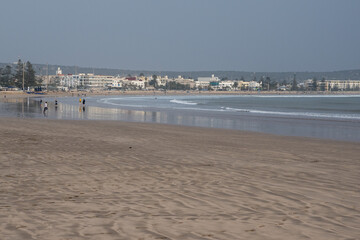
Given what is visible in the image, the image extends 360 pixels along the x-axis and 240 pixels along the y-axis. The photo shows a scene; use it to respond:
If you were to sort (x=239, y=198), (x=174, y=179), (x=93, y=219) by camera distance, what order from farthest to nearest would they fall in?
1. (x=174, y=179)
2. (x=239, y=198)
3. (x=93, y=219)

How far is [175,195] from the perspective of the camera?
6316 millimetres

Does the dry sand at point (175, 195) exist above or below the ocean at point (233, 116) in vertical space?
above

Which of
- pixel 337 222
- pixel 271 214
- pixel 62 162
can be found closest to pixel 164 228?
pixel 271 214

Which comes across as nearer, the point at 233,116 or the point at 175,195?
the point at 175,195

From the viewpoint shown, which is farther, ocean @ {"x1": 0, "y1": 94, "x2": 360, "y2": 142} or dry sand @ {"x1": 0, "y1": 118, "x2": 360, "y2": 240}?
ocean @ {"x1": 0, "y1": 94, "x2": 360, "y2": 142}

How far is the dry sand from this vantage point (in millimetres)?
4680

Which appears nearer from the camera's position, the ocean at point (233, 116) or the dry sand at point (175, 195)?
the dry sand at point (175, 195)

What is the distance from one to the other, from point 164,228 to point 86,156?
5999mm

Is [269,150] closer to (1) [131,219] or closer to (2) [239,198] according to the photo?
(2) [239,198]

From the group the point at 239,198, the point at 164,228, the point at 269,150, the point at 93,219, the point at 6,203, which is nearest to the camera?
the point at 164,228

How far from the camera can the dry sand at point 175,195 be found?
468cm

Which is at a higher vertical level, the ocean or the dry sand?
the dry sand

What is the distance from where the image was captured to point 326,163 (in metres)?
9.95

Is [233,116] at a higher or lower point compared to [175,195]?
lower
